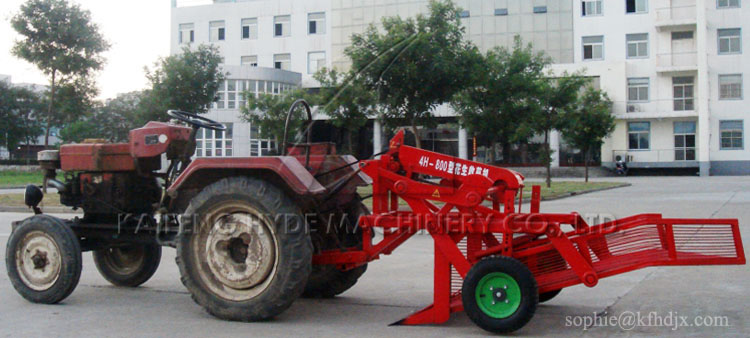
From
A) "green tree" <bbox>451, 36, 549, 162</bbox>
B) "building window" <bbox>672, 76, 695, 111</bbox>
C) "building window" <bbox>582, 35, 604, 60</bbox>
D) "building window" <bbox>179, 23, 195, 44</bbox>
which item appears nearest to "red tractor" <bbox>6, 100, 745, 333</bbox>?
"green tree" <bbox>451, 36, 549, 162</bbox>

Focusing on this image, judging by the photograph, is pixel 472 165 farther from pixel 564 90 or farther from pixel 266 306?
pixel 564 90

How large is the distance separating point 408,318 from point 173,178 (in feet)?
8.74

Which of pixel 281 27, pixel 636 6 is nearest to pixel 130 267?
pixel 636 6

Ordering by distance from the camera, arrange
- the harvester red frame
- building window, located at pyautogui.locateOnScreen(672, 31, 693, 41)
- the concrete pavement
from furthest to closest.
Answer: building window, located at pyautogui.locateOnScreen(672, 31, 693, 41)
the concrete pavement
the harvester red frame

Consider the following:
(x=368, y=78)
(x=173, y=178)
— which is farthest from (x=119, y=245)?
(x=368, y=78)

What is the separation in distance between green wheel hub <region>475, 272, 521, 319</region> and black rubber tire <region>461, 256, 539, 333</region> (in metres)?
0.04

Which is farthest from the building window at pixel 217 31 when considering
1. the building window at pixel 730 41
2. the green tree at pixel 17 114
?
the building window at pixel 730 41

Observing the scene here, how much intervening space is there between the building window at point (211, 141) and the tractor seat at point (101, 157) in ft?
2.17

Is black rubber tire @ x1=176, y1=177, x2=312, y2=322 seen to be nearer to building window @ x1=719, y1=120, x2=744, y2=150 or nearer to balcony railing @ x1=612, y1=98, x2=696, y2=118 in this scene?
balcony railing @ x1=612, y1=98, x2=696, y2=118

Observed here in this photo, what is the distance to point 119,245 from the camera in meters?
7.07

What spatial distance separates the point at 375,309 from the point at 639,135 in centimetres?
4975

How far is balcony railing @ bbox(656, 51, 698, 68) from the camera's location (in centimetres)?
5016

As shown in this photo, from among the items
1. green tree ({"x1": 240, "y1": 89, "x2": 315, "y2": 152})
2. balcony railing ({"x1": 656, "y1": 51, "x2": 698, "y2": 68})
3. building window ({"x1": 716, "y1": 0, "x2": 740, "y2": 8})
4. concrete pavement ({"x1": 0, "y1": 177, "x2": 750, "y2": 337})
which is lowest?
concrete pavement ({"x1": 0, "y1": 177, "x2": 750, "y2": 337})

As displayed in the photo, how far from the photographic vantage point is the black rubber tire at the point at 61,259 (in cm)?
654
